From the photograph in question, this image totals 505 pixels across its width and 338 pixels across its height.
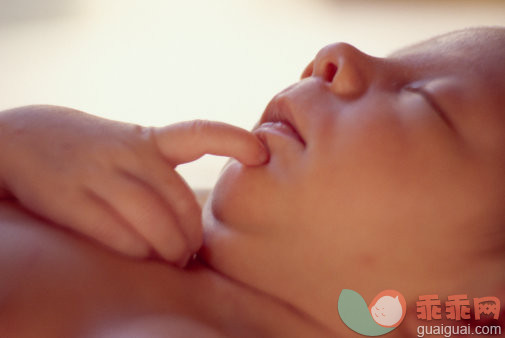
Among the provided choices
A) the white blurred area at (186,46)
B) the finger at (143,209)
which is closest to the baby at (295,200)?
the finger at (143,209)

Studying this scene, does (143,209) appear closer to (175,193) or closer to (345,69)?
(175,193)

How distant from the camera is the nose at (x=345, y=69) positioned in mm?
755

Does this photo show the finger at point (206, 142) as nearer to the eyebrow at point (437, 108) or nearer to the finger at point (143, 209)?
the finger at point (143, 209)

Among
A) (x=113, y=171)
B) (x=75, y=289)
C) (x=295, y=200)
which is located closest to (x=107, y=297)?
(x=75, y=289)

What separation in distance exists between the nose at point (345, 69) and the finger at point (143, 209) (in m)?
0.27

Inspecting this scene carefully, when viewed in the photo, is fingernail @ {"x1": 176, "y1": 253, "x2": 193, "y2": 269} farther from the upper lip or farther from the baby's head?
the upper lip

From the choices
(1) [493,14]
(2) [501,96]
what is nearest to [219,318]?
(2) [501,96]

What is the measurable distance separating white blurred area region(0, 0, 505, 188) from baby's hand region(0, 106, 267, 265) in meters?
0.69

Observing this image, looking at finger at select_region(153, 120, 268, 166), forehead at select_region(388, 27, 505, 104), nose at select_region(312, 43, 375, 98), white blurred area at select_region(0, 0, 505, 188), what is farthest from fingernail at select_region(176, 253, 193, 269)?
white blurred area at select_region(0, 0, 505, 188)

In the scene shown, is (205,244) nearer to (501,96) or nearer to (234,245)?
(234,245)

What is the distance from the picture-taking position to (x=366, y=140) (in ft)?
2.38

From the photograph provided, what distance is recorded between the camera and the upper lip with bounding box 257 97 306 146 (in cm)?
75

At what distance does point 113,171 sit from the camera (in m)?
0.70

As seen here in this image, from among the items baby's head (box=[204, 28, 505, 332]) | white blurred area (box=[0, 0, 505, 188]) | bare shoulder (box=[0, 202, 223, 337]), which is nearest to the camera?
bare shoulder (box=[0, 202, 223, 337])
